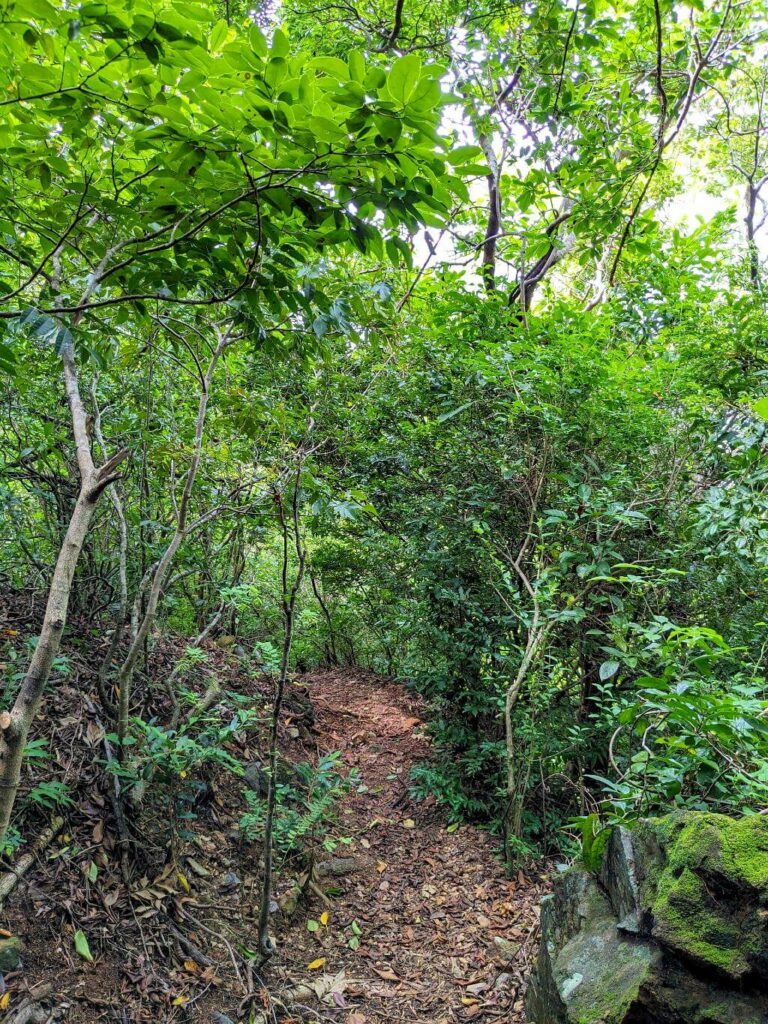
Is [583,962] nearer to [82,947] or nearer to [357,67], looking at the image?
[82,947]

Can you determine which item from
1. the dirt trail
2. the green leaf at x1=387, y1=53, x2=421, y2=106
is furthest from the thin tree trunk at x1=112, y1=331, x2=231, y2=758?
the green leaf at x1=387, y1=53, x2=421, y2=106

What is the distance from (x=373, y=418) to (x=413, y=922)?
4.07 m

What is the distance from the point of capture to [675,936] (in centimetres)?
195

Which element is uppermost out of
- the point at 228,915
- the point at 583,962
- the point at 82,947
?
the point at 583,962

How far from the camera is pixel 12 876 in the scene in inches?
105

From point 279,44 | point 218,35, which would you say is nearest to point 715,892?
point 279,44

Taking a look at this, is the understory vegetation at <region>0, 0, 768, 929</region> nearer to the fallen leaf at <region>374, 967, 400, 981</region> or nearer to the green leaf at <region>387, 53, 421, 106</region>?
the green leaf at <region>387, 53, 421, 106</region>

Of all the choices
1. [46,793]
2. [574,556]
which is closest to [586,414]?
[574,556]

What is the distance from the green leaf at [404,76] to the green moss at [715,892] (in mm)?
2457

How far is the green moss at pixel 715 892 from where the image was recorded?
186 centimetres

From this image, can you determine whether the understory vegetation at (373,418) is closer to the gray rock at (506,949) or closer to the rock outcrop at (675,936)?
the rock outcrop at (675,936)

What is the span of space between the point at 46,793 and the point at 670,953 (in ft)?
9.19

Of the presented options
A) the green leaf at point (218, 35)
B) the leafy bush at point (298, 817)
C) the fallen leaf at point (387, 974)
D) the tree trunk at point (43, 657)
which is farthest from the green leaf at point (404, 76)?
the fallen leaf at point (387, 974)

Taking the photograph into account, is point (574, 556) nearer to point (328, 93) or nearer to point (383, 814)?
point (383, 814)
